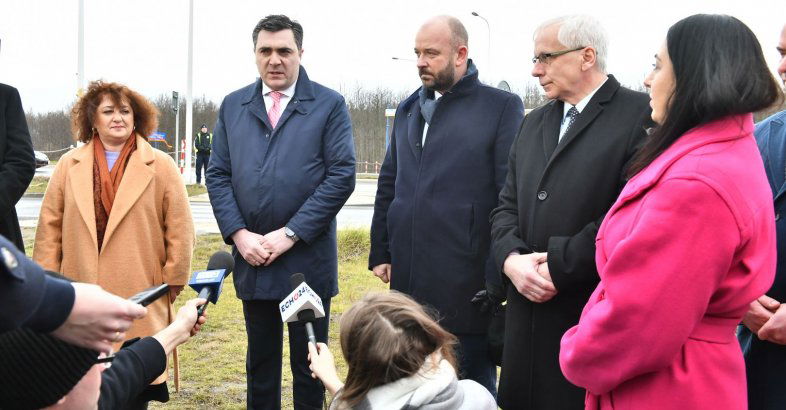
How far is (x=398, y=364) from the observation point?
2.38 m

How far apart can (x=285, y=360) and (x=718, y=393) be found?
4033mm

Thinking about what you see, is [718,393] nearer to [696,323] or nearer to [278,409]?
[696,323]

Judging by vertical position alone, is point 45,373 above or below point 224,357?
above

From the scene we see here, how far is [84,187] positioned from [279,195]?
42.1 inches

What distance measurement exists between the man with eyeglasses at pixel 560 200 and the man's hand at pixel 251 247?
1.35 m

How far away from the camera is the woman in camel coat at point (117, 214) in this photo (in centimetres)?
414

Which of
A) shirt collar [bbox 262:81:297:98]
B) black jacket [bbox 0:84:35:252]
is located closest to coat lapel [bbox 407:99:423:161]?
shirt collar [bbox 262:81:297:98]

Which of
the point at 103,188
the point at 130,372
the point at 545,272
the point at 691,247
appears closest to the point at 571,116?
the point at 545,272

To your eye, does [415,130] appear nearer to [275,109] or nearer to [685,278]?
[275,109]

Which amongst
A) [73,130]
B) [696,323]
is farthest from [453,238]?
[73,130]

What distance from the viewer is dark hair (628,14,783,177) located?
2131 mm

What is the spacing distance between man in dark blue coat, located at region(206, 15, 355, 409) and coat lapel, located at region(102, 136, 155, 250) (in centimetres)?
35

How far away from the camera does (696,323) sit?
2.09 meters

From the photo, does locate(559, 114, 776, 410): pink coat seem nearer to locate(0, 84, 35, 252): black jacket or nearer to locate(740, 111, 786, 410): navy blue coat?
locate(740, 111, 786, 410): navy blue coat
